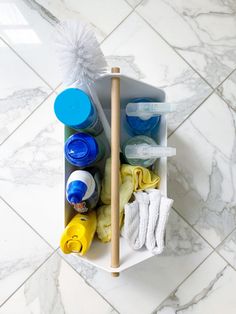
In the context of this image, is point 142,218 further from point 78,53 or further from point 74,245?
point 78,53

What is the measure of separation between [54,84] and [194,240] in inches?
17.3

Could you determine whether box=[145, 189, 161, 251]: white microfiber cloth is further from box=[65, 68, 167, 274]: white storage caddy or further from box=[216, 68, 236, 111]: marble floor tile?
box=[216, 68, 236, 111]: marble floor tile

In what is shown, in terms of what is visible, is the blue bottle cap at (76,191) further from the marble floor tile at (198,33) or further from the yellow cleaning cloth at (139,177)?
the marble floor tile at (198,33)

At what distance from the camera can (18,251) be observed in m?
0.74

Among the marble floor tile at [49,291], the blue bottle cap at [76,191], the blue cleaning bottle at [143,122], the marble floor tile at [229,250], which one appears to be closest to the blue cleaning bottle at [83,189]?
the blue bottle cap at [76,191]

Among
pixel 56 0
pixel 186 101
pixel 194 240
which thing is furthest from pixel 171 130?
pixel 56 0

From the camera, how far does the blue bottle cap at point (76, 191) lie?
0.51 metres

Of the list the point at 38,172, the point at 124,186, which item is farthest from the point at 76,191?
the point at 38,172

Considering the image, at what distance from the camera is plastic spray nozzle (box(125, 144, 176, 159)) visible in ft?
1.97

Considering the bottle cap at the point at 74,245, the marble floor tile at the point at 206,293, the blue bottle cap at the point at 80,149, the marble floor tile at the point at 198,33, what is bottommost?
the marble floor tile at the point at 206,293

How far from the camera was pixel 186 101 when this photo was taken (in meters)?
0.76

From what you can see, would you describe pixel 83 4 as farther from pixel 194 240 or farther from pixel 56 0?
pixel 194 240

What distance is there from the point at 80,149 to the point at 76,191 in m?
0.07

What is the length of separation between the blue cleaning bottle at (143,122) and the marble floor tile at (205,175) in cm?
13
